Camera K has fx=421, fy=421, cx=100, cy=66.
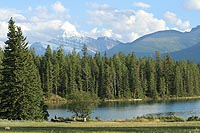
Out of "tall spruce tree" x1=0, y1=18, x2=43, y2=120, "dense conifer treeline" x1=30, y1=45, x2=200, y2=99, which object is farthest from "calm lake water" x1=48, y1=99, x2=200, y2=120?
"dense conifer treeline" x1=30, y1=45, x2=200, y2=99

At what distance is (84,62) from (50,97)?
26614 millimetres

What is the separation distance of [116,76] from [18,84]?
111017mm

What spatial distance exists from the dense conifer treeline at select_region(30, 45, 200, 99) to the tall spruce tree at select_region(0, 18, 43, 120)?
89.2 m

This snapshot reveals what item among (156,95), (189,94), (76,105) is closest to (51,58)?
(156,95)

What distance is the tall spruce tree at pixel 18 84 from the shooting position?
61594 millimetres

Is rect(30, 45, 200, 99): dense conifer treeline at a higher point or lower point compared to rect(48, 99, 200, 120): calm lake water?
higher

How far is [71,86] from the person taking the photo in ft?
528

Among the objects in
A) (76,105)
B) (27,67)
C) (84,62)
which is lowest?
(76,105)

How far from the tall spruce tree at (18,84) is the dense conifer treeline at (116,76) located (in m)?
89.2

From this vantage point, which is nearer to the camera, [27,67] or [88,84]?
[27,67]

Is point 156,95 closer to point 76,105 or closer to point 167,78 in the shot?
point 167,78

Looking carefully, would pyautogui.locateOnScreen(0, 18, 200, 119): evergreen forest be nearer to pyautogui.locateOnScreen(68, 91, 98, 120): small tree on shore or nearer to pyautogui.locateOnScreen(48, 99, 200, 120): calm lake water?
pyautogui.locateOnScreen(48, 99, 200, 120): calm lake water

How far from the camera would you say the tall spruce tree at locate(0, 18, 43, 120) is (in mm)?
61594

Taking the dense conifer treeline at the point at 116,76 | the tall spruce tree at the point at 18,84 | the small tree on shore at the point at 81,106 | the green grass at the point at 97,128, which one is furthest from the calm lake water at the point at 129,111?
the green grass at the point at 97,128
